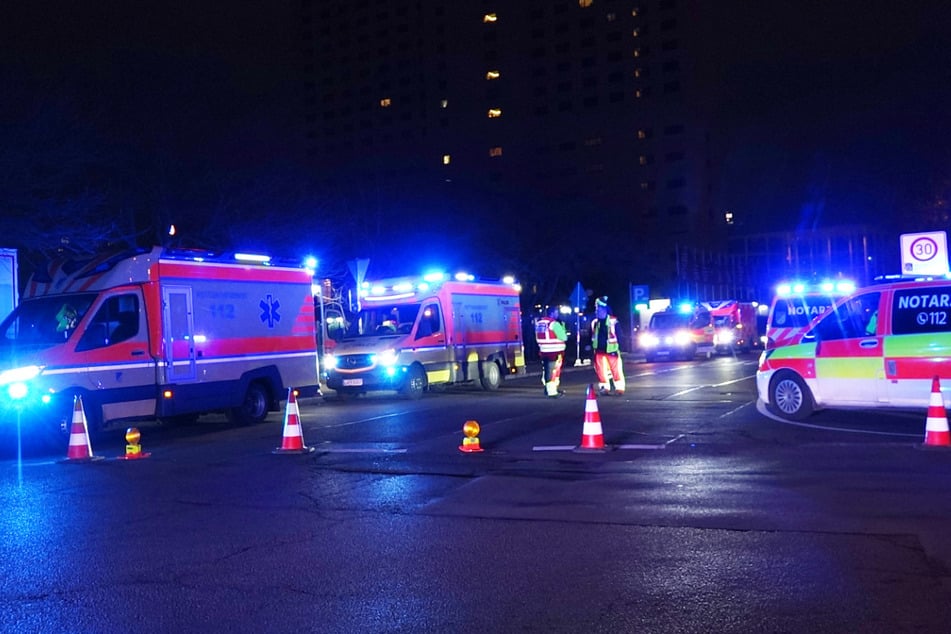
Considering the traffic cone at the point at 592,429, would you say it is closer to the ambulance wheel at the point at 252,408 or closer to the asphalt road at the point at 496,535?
the asphalt road at the point at 496,535

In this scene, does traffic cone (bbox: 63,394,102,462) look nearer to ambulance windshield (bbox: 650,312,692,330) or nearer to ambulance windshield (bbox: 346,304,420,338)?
ambulance windshield (bbox: 346,304,420,338)

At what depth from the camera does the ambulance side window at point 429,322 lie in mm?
21438

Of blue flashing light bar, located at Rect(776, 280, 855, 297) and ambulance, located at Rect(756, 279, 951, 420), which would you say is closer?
ambulance, located at Rect(756, 279, 951, 420)

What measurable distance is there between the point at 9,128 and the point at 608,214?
190 feet

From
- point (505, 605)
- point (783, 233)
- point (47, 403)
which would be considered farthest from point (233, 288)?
point (783, 233)

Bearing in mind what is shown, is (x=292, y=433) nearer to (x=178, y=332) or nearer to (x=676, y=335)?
(x=178, y=332)

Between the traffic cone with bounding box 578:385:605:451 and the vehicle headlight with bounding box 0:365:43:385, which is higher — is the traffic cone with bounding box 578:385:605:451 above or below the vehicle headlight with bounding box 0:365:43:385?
below

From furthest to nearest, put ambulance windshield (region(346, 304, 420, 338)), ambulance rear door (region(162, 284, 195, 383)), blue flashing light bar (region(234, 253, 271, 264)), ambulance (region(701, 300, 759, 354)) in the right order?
ambulance (region(701, 300, 759, 354)) < ambulance windshield (region(346, 304, 420, 338)) < blue flashing light bar (region(234, 253, 271, 264)) < ambulance rear door (region(162, 284, 195, 383))

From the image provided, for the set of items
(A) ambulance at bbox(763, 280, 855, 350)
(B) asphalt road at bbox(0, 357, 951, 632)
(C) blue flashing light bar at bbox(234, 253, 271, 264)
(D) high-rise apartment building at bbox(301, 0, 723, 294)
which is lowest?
(B) asphalt road at bbox(0, 357, 951, 632)

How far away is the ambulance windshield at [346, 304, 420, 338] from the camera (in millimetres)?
21578

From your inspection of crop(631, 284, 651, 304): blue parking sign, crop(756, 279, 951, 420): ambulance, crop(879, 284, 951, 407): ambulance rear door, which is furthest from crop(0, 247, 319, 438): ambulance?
crop(631, 284, 651, 304): blue parking sign

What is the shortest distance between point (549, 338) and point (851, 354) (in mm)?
7150

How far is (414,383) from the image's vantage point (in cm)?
2105

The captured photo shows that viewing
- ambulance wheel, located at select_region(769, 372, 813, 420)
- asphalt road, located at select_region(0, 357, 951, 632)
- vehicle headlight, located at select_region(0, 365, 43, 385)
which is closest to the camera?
asphalt road, located at select_region(0, 357, 951, 632)
